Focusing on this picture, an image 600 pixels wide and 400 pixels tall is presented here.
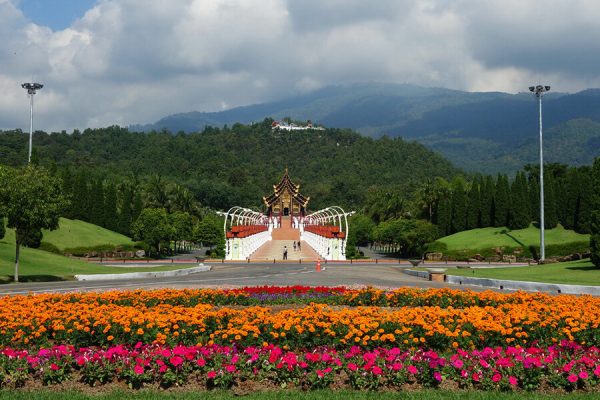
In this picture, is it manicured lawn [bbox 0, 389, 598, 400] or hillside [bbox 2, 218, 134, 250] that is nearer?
Result: manicured lawn [bbox 0, 389, 598, 400]

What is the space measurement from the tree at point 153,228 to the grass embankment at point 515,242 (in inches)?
1089

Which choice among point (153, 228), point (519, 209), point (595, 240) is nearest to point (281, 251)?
point (153, 228)

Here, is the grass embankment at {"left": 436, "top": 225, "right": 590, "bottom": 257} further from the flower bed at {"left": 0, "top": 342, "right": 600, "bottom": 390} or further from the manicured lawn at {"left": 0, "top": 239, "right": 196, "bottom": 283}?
the flower bed at {"left": 0, "top": 342, "right": 600, "bottom": 390}

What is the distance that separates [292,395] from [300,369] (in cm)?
70

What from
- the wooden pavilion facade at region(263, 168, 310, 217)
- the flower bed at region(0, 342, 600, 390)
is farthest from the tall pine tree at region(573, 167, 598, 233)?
the wooden pavilion facade at region(263, 168, 310, 217)

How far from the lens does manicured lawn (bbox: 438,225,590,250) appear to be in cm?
6003

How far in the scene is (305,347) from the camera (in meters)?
11.4

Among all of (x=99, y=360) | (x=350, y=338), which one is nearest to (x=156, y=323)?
(x=99, y=360)

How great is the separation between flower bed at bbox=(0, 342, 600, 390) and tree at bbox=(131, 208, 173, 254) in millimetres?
52669

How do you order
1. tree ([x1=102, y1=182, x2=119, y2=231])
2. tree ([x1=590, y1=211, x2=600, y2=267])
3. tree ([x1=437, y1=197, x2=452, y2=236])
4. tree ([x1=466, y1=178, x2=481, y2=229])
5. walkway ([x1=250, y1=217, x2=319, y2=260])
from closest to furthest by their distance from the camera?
1. tree ([x1=590, y1=211, x2=600, y2=267])
2. walkway ([x1=250, y1=217, x2=319, y2=260])
3. tree ([x1=466, y1=178, x2=481, y2=229])
4. tree ([x1=102, y1=182, x2=119, y2=231])
5. tree ([x1=437, y1=197, x2=452, y2=236])

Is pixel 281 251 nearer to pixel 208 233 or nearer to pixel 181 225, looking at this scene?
pixel 208 233

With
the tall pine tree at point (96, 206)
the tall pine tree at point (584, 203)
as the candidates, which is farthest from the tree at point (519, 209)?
the tall pine tree at point (96, 206)

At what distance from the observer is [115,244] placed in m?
65.6

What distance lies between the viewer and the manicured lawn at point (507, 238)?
60.0 m
